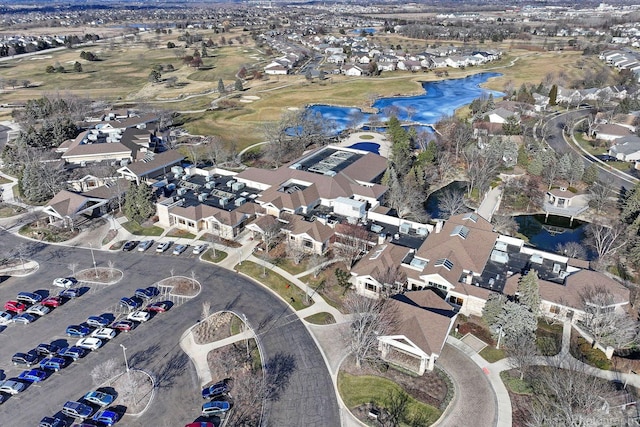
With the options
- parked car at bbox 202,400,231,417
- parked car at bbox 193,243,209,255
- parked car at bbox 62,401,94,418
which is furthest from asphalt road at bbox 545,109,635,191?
parked car at bbox 62,401,94,418

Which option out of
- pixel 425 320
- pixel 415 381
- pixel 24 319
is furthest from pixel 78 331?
pixel 425 320

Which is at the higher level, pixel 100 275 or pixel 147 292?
pixel 147 292

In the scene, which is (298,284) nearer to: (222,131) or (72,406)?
(72,406)

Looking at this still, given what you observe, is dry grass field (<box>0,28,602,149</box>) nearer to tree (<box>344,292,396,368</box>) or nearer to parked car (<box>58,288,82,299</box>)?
parked car (<box>58,288,82,299</box>)

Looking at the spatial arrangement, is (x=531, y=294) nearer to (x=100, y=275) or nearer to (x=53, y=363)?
(x=53, y=363)

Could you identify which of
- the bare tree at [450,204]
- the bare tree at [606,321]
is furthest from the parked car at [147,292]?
the bare tree at [606,321]

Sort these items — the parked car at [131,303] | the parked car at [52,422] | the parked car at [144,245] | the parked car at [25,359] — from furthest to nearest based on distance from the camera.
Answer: the parked car at [144,245]
the parked car at [131,303]
the parked car at [25,359]
the parked car at [52,422]

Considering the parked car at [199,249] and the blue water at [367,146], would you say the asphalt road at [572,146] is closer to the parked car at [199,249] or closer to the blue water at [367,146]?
the blue water at [367,146]
